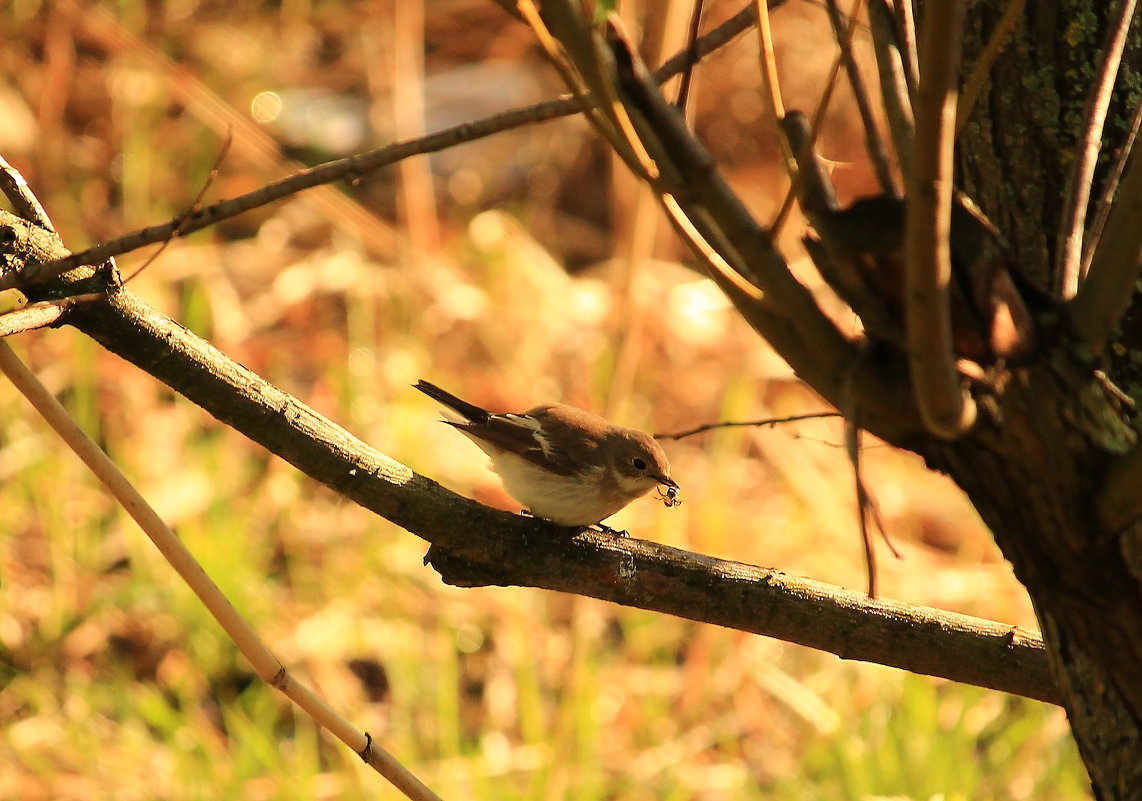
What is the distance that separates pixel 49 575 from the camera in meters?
5.13

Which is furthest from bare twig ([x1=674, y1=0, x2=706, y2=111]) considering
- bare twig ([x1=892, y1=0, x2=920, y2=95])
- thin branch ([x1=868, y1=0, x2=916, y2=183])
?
bare twig ([x1=892, y1=0, x2=920, y2=95])

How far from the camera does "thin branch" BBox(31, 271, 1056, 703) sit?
1896 millimetres

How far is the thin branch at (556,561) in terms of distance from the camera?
1.90 metres

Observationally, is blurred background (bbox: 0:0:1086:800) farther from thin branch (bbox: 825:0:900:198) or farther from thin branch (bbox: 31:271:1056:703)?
thin branch (bbox: 825:0:900:198)

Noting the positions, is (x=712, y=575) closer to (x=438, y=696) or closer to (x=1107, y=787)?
(x=1107, y=787)

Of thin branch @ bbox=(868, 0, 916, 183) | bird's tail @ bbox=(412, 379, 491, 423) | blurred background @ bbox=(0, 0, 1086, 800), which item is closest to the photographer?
thin branch @ bbox=(868, 0, 916, 183)

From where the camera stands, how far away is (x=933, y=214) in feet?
3.79

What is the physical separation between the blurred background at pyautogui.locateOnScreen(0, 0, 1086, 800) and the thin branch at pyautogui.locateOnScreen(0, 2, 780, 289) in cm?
176

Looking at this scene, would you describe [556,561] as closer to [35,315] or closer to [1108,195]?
[35,315]

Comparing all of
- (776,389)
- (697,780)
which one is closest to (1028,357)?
(697,780)

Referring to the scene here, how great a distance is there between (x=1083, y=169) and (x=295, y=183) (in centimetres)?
109

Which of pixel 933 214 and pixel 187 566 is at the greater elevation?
pixel 187 566

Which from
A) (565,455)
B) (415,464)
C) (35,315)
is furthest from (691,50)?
(415,464)

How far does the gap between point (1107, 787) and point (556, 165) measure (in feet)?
24.0
